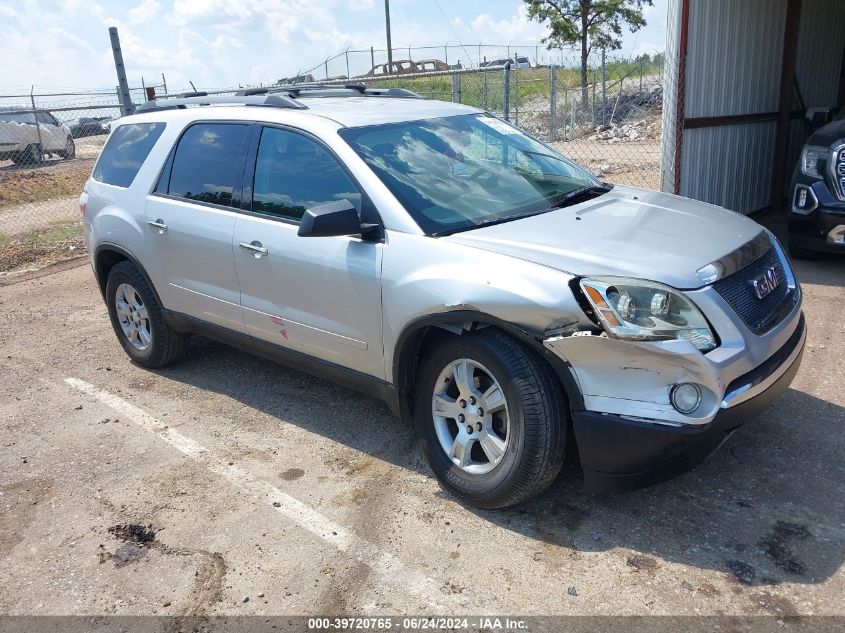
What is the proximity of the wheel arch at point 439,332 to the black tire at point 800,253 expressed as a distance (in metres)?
5.09

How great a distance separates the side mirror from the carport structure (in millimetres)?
5366

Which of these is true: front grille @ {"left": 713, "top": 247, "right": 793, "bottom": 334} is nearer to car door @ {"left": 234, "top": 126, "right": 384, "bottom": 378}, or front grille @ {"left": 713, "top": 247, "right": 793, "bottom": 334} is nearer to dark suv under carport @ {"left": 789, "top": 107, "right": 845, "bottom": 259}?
car door @ {"left": 234, "top": 126, "right": 384, "bottom": 378}

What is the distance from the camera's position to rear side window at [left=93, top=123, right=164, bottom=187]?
5160mm

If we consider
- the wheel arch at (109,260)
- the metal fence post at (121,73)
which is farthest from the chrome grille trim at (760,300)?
the metal fence post at (121,73)

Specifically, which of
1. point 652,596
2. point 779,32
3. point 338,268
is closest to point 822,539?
point 652,596

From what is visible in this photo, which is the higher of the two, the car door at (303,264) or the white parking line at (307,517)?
the car door at (303,264)

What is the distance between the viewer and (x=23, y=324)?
7086mm

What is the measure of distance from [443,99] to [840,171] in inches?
481

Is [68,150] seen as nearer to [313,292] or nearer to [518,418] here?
[313,292]

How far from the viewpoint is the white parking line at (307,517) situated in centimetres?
304

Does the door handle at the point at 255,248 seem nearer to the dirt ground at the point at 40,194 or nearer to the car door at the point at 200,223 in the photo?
the car door at the point at 200,223

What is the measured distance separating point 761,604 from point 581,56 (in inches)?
955

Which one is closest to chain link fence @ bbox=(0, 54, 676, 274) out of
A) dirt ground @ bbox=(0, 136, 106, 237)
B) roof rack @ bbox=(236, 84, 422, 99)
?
dirt ground @ bbox=(0, 136, 106, 237)

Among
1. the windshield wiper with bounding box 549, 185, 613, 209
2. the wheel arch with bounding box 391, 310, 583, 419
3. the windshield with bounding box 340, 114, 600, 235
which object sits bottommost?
the wheel arch with bounding box 391, 310, 583, 419
